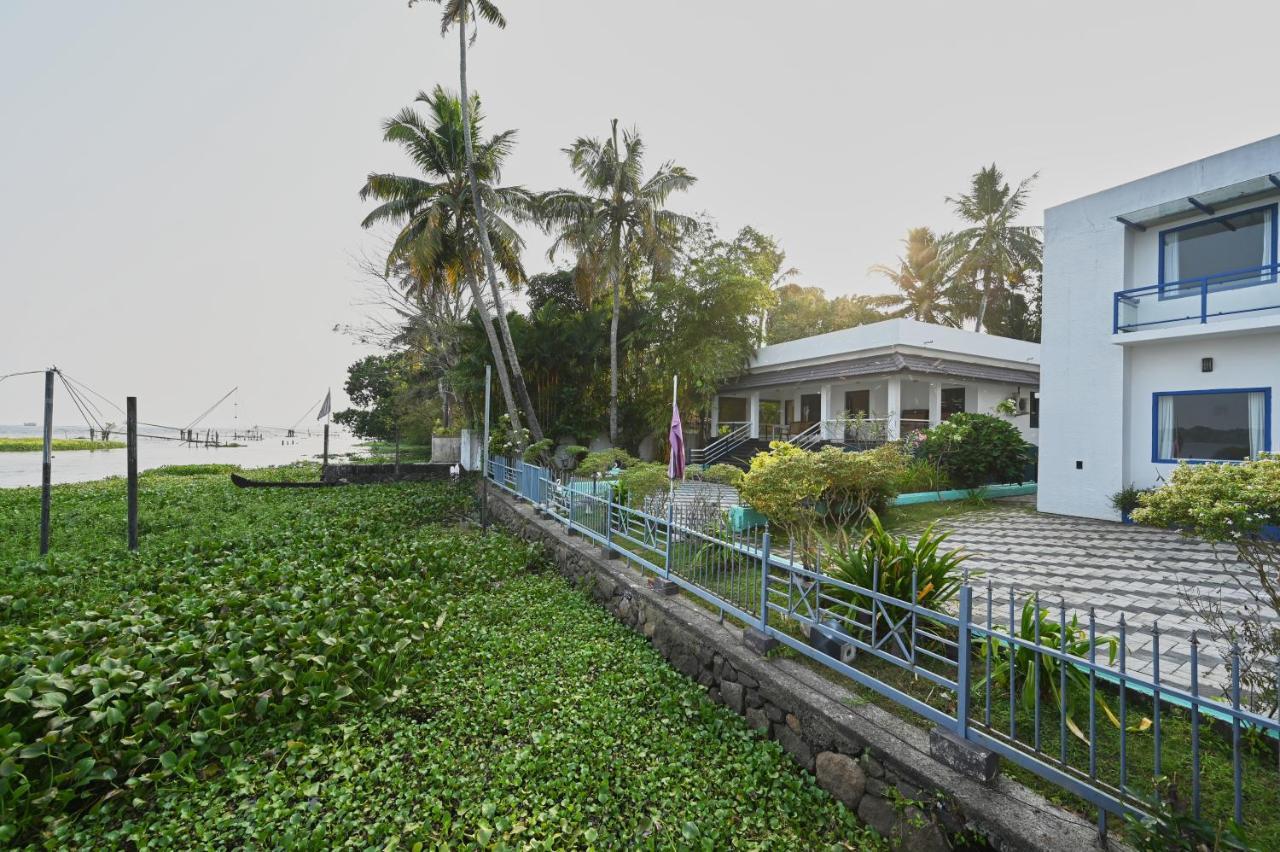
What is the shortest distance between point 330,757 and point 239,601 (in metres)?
2.64

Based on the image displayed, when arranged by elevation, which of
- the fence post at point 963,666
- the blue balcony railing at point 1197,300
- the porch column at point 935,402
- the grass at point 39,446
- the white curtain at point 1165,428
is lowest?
the grass at point 39,446

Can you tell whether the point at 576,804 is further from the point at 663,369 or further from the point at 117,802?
the point at 663,369

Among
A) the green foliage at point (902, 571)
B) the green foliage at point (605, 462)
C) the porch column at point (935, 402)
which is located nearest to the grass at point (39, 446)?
the green foliage at point (605, 462)

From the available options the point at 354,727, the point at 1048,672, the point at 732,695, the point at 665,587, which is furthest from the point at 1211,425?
the point at 354,727

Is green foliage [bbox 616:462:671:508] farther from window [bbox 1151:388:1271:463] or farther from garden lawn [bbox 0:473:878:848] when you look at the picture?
window [bbox 1151:388:1271:463]

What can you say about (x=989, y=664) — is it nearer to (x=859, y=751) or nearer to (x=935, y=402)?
(x=859, y=751)

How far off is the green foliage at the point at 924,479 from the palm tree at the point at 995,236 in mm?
15612

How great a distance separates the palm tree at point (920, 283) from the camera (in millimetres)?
25555

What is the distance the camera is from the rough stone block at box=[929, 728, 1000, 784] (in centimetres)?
246

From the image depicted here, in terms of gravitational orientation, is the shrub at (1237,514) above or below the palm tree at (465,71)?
below

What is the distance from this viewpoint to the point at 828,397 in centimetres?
1588

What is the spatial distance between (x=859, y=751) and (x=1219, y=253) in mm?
10355

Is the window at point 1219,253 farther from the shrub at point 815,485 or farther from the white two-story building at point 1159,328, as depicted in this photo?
the shrub at point 815,485

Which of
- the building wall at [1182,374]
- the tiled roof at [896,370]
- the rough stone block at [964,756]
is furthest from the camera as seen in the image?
the tiled roof at [896,370]
